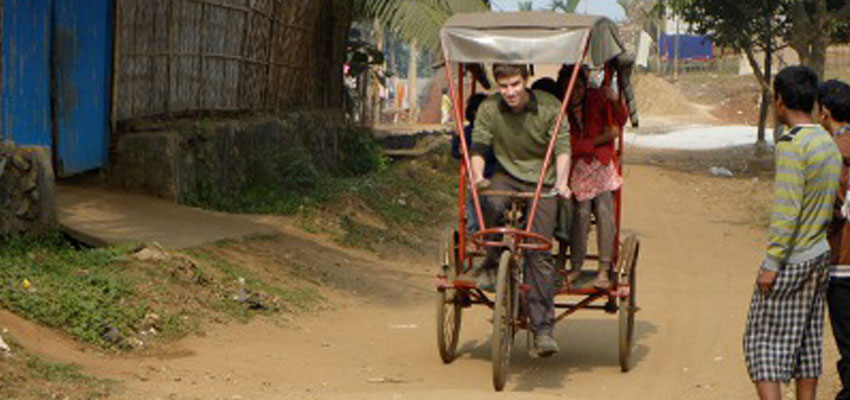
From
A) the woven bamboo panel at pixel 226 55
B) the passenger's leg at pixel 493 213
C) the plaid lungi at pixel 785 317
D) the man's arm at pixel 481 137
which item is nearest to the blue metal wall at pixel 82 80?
the woven bamboo panel at pixel 226 55

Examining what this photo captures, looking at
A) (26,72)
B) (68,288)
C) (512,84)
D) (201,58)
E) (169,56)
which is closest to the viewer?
(512,84)

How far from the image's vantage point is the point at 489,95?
9.59 metres

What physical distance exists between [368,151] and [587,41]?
1348 cm

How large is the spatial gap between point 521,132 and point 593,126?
81cm

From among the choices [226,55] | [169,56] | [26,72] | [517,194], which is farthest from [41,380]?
[226,55]

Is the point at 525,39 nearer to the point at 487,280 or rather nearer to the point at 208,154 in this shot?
the point at 487,280

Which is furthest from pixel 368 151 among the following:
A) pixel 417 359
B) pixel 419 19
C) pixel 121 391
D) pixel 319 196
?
pixel 121 391

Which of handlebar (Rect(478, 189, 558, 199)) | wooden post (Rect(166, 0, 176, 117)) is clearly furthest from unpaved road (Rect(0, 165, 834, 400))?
wooden post (Rect(166, 0, 176, 117))

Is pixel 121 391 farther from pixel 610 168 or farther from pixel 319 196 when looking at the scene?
pixel 319 196

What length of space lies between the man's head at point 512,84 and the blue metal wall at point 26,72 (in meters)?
5.13

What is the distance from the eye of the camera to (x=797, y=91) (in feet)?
22.3

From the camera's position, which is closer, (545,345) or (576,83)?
(545,345)

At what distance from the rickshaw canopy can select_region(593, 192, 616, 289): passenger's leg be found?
91 centimetres

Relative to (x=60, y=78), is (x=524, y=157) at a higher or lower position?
lower
